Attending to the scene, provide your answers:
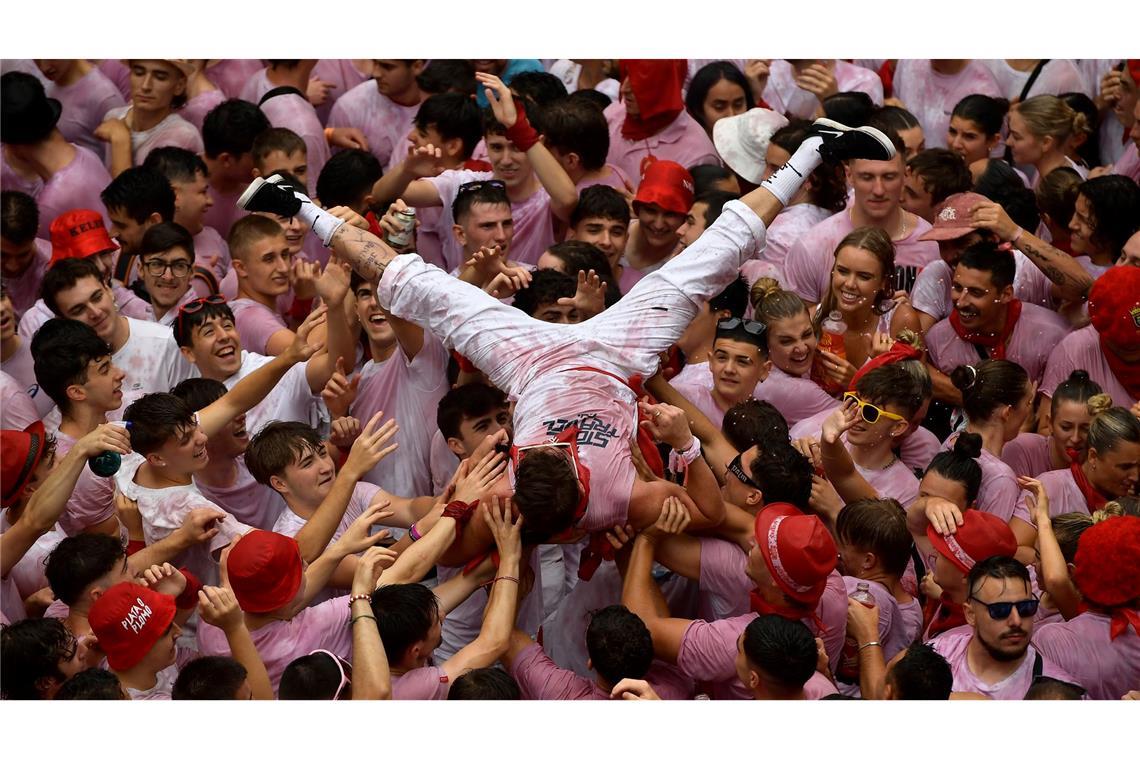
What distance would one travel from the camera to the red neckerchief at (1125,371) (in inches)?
244

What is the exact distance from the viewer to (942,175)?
7.03 meters

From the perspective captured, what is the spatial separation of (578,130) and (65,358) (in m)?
2.55

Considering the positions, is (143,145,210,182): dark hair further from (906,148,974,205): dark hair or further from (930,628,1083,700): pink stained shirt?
(930,628,1083,700): pink stained shirt

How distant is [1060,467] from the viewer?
19.8 ft

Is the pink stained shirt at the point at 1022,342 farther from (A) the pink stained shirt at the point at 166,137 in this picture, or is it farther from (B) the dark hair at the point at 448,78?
(A) the pink stained shirt at the point at 166,137

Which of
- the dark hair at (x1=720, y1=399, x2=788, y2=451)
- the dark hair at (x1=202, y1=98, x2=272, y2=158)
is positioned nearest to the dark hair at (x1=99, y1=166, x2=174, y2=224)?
the dark hair at (x1=202, y1=98, x2=272, y2=158)

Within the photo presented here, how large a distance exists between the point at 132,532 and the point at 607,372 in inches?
70.7

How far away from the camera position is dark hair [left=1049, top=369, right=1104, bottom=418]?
5.88 metres

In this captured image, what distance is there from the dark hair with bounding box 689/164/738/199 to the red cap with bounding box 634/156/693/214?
0.39 meters

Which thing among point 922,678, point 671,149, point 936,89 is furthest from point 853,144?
point 922,678

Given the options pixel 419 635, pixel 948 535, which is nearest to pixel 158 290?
pixel 419 635

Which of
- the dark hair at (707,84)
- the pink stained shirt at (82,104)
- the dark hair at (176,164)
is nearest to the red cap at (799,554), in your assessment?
the dark hair at (707,84)

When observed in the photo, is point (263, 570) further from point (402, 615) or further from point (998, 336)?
point (998, 336)

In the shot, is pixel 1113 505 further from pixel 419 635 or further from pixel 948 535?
pixel 419 635
